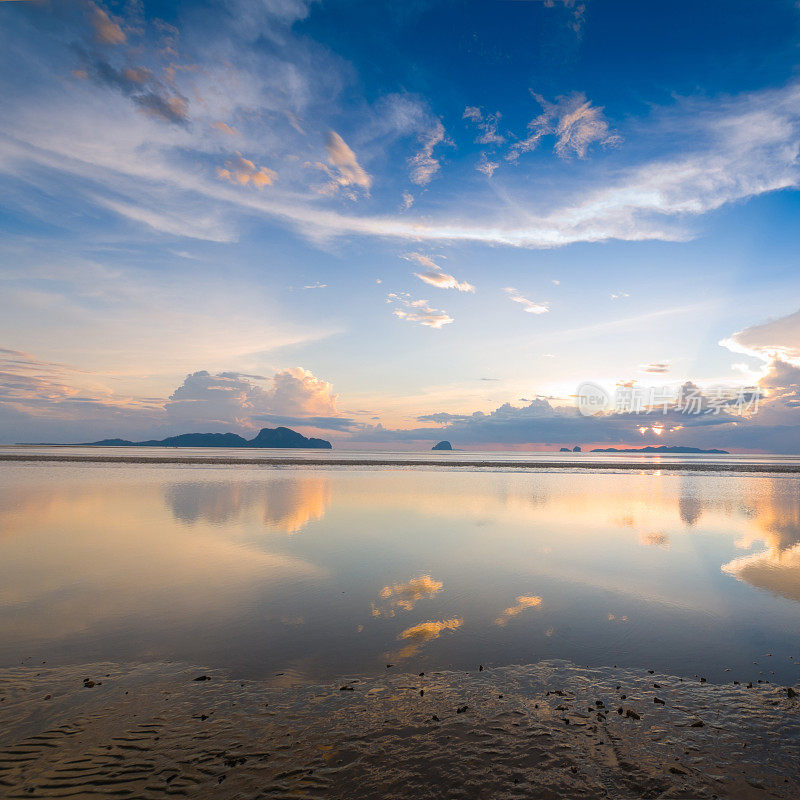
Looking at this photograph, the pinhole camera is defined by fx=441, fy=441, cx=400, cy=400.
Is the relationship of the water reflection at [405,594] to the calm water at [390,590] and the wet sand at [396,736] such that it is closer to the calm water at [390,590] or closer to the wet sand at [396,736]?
the calm water at [390,590]

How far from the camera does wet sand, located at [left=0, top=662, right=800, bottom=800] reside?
6.34 m

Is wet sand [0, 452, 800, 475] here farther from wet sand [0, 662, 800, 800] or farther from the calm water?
wet sand [0, 662, 800, 800]

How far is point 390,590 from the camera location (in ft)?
49.7

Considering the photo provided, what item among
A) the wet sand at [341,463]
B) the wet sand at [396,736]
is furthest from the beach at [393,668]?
the wet sand at [341,463]

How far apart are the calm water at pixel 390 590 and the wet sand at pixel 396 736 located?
0.95m

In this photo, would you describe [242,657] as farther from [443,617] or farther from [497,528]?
[497,528]

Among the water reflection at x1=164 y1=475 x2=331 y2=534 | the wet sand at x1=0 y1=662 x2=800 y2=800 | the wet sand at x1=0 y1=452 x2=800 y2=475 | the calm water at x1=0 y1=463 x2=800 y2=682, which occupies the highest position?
the wet sand at x1=0 y1=662 x2=800 y2=800

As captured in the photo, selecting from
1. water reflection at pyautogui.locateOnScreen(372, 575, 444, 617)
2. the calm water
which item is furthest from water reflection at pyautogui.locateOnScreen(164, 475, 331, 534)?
water reflection at pyautogui.locateOnScreen(372, 575, 444, 617)

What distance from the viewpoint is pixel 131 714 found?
7.91 meters

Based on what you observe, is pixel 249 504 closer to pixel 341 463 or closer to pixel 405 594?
pixel 405 594

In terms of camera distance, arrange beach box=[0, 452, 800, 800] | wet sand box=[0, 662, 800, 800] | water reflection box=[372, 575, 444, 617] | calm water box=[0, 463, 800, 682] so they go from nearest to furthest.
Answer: wet sand box=[0, 662, 800, 800] → beach box=[0, 452, 800, 800] → calm water box=[0, 463, 800, 682] → water reflection box=[372, 575, 444, 617]

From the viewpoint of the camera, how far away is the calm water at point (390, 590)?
10633mm

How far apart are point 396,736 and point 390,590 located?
7815 mm

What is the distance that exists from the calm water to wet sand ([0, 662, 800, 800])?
0.95 m
